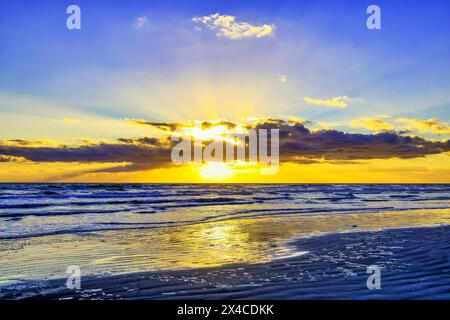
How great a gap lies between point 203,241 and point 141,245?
84.2 inches

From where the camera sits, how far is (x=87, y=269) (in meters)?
9.17

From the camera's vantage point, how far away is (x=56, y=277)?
8359 mm

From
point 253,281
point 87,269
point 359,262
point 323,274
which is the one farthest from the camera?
point 359,262

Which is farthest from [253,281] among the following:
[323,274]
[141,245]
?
[141,245]

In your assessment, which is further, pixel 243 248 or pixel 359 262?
pixel 243 248

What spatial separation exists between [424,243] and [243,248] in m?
5.96

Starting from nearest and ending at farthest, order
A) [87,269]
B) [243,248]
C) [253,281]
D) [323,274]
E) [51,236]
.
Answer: [253,281], [323,274], [87,269], [243,248], [51,236]
